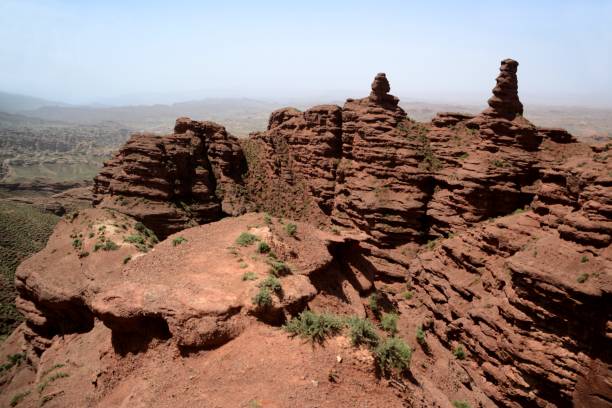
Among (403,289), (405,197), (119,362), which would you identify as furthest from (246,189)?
(119,362)

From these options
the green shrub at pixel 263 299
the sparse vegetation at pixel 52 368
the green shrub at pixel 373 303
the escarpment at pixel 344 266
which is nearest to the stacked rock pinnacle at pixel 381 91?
the escarpment at pixel 344 266

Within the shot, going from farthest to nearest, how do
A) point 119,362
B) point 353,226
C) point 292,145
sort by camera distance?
point 292,145, point 353,226, point 119,362

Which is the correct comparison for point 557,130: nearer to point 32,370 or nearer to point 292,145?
point 292,145

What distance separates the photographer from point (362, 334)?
13070 mm

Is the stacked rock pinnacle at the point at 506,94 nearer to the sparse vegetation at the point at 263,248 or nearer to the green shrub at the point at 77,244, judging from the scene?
the sparse vegetation at the point at 263,248

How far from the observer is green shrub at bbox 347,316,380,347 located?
12867mm

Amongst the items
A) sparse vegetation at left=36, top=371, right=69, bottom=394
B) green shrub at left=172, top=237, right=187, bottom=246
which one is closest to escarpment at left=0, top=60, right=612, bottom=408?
green shrub at left=172, top=237, right=187, bottom=246

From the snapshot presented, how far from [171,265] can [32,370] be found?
22581 millimetres

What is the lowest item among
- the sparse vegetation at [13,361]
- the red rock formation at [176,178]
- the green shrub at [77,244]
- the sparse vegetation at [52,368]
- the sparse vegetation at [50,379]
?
the sparse vegetation at [13,361]

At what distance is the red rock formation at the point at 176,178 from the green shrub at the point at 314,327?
36.6 m

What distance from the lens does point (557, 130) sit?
117 feet

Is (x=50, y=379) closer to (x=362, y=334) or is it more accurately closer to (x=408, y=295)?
(x=362, y=334)

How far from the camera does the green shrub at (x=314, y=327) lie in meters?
12.9

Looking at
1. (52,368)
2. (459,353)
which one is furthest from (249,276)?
(459,353)
